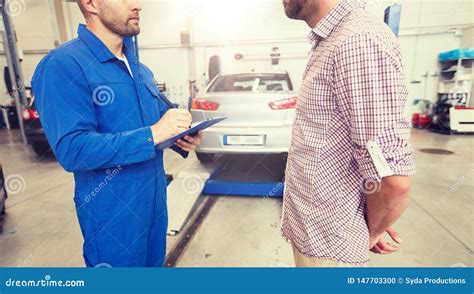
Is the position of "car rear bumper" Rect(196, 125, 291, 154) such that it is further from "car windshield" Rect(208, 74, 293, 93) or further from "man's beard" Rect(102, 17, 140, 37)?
"man's beard" Rect(102, 17, 140, 37)

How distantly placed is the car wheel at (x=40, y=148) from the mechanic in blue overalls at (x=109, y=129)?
463cm

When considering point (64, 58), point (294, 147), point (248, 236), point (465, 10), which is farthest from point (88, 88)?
point (465, 10)

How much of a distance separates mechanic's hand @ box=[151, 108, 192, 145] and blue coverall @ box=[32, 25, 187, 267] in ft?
0.10

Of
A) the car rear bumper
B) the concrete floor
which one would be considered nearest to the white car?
the car rear bumper

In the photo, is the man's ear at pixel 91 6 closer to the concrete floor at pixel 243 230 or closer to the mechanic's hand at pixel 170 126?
the mechanic's hand at pixel 170 126

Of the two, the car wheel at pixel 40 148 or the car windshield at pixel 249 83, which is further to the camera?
the car wheel at pixel 40 148

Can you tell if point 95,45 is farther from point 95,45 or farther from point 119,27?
point 119,27

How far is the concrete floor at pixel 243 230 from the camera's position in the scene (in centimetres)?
193

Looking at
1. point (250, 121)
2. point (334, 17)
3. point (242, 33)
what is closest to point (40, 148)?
point (250, 121)

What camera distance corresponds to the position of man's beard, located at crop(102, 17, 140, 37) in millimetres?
1013

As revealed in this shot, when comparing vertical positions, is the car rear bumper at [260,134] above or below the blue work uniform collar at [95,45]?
below

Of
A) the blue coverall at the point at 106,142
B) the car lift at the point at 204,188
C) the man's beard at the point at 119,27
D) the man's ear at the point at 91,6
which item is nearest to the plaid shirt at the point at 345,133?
the blue coverall at the point at 106,142

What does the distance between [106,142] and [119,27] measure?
1.63ft
